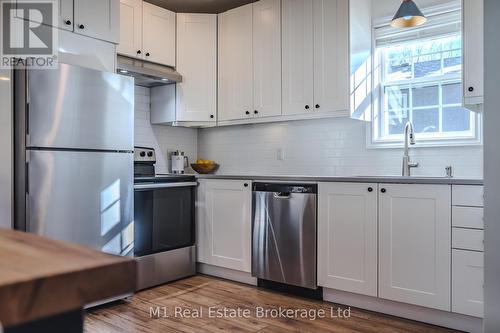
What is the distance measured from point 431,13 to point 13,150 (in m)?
3.18

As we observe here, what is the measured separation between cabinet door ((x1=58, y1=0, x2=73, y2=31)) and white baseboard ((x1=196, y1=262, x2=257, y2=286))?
7.38 ft

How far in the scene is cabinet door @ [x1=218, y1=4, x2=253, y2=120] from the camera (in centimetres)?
380

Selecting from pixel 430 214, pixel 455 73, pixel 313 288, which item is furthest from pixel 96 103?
pixel 455 73

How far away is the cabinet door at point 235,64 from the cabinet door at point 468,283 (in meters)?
2.18

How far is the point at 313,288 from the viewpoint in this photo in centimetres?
292

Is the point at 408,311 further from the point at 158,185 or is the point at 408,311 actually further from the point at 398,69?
the point at 158,185

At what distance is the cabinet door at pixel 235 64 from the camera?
12.5 ft

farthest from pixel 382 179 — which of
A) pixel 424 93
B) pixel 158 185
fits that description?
pixel 158 185

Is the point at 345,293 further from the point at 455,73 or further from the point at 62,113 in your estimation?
the point at 62,113

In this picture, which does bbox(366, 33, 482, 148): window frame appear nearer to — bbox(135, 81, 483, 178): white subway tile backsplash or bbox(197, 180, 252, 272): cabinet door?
bbox(135, 81, 483, 178): white subway tile backsplash

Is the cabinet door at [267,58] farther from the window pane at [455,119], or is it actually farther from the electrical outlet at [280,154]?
the window pane at [455,119]

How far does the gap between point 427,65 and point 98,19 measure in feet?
8.50

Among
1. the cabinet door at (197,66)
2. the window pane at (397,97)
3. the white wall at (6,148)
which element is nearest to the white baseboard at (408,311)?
the window pane at (397,97)

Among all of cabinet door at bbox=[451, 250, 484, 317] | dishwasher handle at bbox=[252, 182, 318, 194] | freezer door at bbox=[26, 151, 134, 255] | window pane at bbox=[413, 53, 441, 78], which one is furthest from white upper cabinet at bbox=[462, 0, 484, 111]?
freezer door at bbox=[26, 151, 134, 255]
